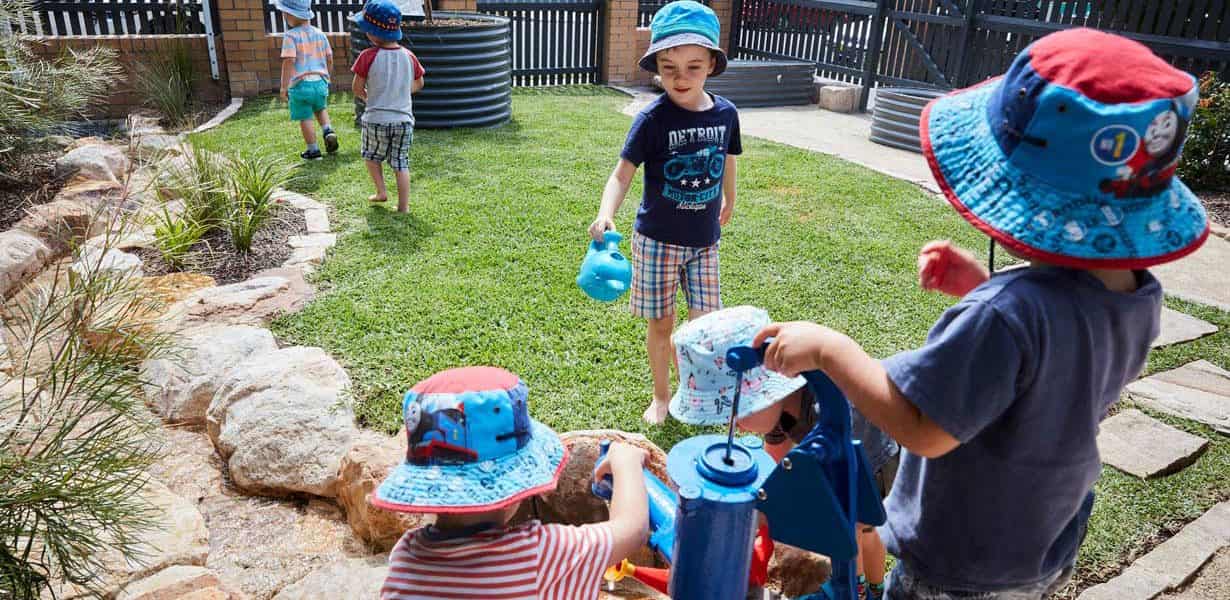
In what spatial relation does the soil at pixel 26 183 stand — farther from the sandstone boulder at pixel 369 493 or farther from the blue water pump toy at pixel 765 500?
the blue water pump toy at pixel 765 500

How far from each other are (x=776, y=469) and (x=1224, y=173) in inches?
272

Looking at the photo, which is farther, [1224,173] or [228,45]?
[228,45]

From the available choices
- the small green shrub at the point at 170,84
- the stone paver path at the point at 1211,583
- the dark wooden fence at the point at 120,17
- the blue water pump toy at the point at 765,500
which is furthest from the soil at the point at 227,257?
the dark wooden fence at the point at 120,17

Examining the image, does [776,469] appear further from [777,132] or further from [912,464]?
[777,132]

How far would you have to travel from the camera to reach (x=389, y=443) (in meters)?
2.53

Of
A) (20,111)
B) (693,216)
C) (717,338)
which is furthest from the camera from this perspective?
(20,111)

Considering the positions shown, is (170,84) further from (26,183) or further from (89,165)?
(26,183)

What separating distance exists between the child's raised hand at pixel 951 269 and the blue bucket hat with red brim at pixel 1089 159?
0.42m

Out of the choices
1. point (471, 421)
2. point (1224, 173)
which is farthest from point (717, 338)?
point (1224, 173)

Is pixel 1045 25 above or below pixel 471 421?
above

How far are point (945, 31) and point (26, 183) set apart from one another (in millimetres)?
8828

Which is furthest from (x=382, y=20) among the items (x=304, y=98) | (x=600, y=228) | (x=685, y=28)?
(x=600, y=228)

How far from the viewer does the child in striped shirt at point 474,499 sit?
1420mm

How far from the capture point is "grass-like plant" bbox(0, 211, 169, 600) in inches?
69.2
